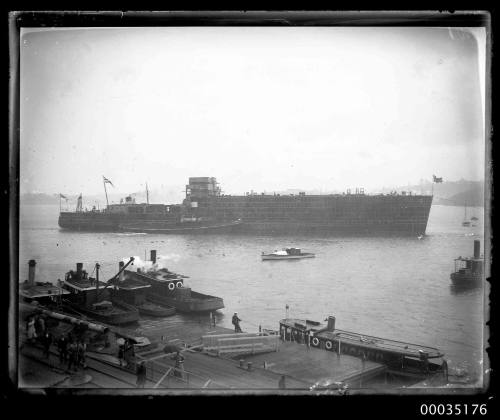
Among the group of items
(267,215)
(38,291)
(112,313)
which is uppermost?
(267,215)

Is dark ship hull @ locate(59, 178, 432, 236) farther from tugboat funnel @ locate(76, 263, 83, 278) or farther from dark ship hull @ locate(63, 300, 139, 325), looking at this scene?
dark ship hull @ locate(63, 300, 139, 325)

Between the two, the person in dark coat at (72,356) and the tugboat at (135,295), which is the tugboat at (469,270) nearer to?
the tugboat at (135,295)

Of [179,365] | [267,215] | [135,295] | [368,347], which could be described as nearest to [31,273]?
[135,295]

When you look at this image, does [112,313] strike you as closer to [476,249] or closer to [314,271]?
[314,271]

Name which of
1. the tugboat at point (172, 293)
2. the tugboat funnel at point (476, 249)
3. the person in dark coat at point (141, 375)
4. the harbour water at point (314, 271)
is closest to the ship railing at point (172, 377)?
the person in dark coat at point (141, 375)

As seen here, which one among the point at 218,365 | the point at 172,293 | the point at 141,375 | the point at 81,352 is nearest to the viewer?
the point at 141,375

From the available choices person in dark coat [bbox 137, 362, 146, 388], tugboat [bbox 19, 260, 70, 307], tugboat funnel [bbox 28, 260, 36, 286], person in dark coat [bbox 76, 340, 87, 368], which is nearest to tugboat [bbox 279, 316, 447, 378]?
person in dark coat [bbox 137, 362, 146, 388]
